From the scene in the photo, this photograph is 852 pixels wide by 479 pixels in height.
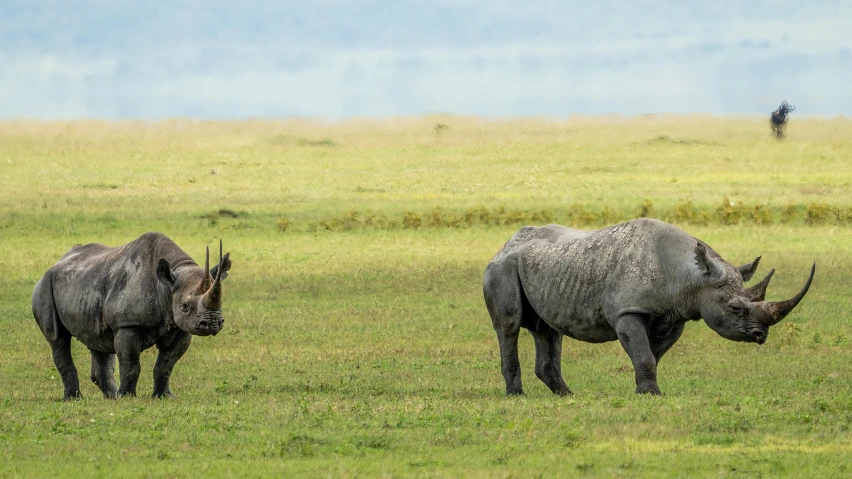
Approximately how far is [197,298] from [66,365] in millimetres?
3383

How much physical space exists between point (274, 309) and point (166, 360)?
12.1 m

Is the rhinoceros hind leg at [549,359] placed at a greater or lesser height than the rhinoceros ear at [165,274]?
lesser

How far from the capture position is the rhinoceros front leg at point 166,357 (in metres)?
17.1

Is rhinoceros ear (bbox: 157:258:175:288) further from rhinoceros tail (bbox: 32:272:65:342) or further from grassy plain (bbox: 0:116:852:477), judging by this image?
rhinoceros tail (bbox: 32:272:65:342)

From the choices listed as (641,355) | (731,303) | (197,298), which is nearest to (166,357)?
(197,298)

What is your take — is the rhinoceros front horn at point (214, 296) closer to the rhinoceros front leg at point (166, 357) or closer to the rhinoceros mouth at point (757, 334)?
the rhinoceros front leg at point (166, 357)

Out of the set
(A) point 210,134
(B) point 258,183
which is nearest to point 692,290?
(B) point 258,183

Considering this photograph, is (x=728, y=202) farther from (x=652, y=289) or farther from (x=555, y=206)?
(x=652, y=289)

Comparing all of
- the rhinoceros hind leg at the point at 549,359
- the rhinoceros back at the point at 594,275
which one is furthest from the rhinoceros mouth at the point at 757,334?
the rhinoceros hind leg at the point at 549,359

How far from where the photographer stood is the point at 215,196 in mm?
53062

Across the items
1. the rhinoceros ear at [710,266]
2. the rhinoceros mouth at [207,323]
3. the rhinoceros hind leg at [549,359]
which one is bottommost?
the rhinoceros hind leg at [549,359]

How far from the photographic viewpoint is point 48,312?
734 inches

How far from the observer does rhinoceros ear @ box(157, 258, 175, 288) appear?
16484 millimetres

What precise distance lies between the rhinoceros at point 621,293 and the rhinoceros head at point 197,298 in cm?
403
